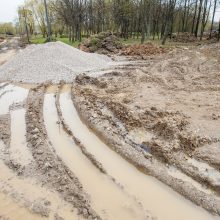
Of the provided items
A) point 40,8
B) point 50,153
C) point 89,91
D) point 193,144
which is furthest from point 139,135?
point 40,8


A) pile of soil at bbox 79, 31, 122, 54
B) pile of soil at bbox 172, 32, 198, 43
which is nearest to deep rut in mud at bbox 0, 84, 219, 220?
pile of soil at bbox 79, 31, 122, 54

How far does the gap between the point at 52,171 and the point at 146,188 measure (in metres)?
2.08

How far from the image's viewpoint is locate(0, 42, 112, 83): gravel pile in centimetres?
1403

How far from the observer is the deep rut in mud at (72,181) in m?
4.49

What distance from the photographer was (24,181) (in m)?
5.32

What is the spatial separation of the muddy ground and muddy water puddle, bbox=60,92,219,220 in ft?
0.06

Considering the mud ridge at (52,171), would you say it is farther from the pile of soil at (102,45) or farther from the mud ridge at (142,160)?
the pile of soil at (102,45)

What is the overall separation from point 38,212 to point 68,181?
94cm

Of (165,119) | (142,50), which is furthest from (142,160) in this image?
(142,50)

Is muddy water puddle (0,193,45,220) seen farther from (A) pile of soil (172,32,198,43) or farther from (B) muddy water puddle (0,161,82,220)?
(A) pile of soil (172,32,198,43)

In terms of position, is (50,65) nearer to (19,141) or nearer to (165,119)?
(19,141)

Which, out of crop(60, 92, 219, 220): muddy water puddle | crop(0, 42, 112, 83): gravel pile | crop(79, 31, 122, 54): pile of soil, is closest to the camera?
crop(60, 92, 219, 220): muddy water puddle

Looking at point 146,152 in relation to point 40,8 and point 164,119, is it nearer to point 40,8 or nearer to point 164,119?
point 164,119

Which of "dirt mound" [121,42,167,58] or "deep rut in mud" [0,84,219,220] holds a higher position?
"dirt mound" [121,42,167,58]
